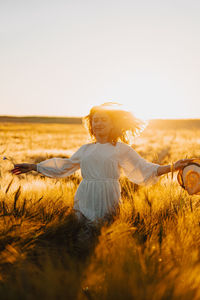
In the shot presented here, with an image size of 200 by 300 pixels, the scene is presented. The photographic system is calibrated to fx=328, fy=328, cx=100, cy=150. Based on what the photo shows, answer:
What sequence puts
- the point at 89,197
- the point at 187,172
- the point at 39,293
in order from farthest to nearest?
the point at 89,197, the point at 187,172, the point at 39,293

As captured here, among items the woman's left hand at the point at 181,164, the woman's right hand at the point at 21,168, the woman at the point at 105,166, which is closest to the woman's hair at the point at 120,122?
the woman at the point at 105,166

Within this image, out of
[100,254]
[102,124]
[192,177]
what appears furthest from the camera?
[102,124]

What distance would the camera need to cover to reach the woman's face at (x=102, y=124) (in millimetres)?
2879

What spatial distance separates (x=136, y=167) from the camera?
111 inches

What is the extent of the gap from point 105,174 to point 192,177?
751 mm

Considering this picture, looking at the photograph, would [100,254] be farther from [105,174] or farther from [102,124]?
[102,124]

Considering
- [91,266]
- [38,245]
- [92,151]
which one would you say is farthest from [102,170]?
[91,266]

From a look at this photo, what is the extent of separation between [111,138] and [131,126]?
0.24 metres

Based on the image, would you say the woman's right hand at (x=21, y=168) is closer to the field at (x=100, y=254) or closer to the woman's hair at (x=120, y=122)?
the field at (x=100, y=254)

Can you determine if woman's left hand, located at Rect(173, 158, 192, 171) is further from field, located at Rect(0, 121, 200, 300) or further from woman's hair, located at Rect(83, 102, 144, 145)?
woman's hair, located at Rect(83, 102, 144, 145)

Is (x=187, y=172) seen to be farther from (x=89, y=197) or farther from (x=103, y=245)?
(x=103, y=245)

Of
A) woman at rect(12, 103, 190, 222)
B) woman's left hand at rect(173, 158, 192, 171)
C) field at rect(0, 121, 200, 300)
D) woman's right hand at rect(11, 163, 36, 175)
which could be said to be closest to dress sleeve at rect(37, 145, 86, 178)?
woman at rect(12, 103, 190, 222)

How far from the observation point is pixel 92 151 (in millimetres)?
2828

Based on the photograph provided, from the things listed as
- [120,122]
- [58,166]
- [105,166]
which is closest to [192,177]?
[105,166]
